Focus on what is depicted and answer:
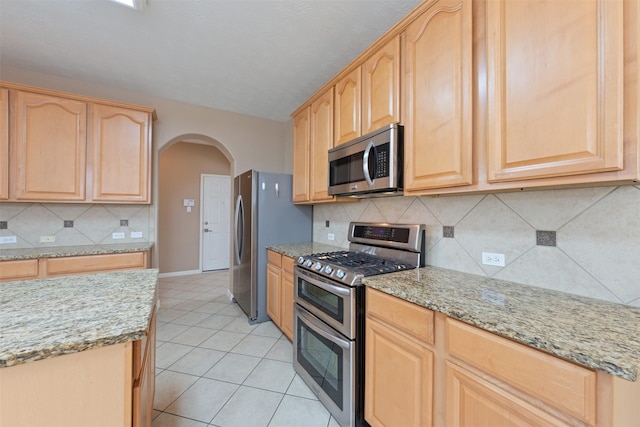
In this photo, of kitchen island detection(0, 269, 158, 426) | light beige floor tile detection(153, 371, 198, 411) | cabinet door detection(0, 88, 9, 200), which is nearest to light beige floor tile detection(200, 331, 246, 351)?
light beige floor tile detection(153, 371, 198, 411)

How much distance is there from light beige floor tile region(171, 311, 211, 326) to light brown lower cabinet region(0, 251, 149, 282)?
789 millimetres

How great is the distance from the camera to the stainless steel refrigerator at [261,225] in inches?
110

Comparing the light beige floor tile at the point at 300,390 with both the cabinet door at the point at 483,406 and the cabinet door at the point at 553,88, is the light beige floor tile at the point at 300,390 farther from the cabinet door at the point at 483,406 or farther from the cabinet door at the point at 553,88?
the cabinet door at the point at 553,88

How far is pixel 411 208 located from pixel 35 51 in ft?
11.1

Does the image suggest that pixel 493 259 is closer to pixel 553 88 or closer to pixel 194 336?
pixel 553 88

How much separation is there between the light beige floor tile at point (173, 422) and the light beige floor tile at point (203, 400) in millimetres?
26

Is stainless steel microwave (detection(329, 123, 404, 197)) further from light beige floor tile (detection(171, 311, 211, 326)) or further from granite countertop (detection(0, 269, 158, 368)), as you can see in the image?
light beige floor tile (detection(171, 311, 211, 326))

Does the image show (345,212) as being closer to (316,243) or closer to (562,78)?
(316,243)

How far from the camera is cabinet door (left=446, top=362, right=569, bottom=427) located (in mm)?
774

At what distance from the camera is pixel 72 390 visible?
0.67 meters

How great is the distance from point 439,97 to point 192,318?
10.6 feet

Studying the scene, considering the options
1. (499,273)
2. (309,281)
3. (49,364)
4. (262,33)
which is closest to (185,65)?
(262,33)

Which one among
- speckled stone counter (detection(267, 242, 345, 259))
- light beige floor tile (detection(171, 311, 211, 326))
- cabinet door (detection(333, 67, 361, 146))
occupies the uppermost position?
cabinet door (detection(333, 67, 361, 146))

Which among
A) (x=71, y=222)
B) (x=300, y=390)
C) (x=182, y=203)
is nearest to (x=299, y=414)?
(x=300, y=390)
